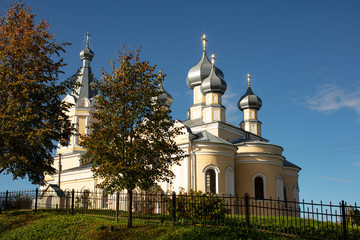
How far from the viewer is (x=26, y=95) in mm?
14172

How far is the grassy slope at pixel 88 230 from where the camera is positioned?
1070cm

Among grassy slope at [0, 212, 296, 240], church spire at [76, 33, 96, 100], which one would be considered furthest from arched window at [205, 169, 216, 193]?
church spire at [76, 33, 96, 100]

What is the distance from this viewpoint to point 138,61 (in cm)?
1286

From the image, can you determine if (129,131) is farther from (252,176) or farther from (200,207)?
(252,176)

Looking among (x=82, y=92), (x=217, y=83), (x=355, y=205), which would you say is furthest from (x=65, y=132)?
(x=82, y=92)

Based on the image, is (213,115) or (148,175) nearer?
(148,175)

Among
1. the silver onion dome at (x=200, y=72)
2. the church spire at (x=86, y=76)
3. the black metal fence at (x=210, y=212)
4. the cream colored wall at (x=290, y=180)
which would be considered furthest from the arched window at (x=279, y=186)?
the church spire at (x=86, y=76)

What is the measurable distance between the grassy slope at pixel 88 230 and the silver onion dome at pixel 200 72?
1862 cm

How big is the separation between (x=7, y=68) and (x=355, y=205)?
488 inches

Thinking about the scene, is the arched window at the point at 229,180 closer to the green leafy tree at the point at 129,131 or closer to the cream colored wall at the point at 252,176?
the cream colored wall at the point at 252,176

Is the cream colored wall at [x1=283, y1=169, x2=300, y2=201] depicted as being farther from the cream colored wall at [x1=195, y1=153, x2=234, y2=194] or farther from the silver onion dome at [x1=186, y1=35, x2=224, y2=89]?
the silver onion dome at [x1=186, y1=35, x2=224, y2=89]

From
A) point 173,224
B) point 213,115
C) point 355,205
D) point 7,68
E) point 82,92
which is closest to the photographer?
point 355,205

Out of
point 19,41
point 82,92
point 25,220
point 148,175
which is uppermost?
point 82,92

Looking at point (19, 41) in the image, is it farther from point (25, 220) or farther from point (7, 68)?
point (25, 220)
